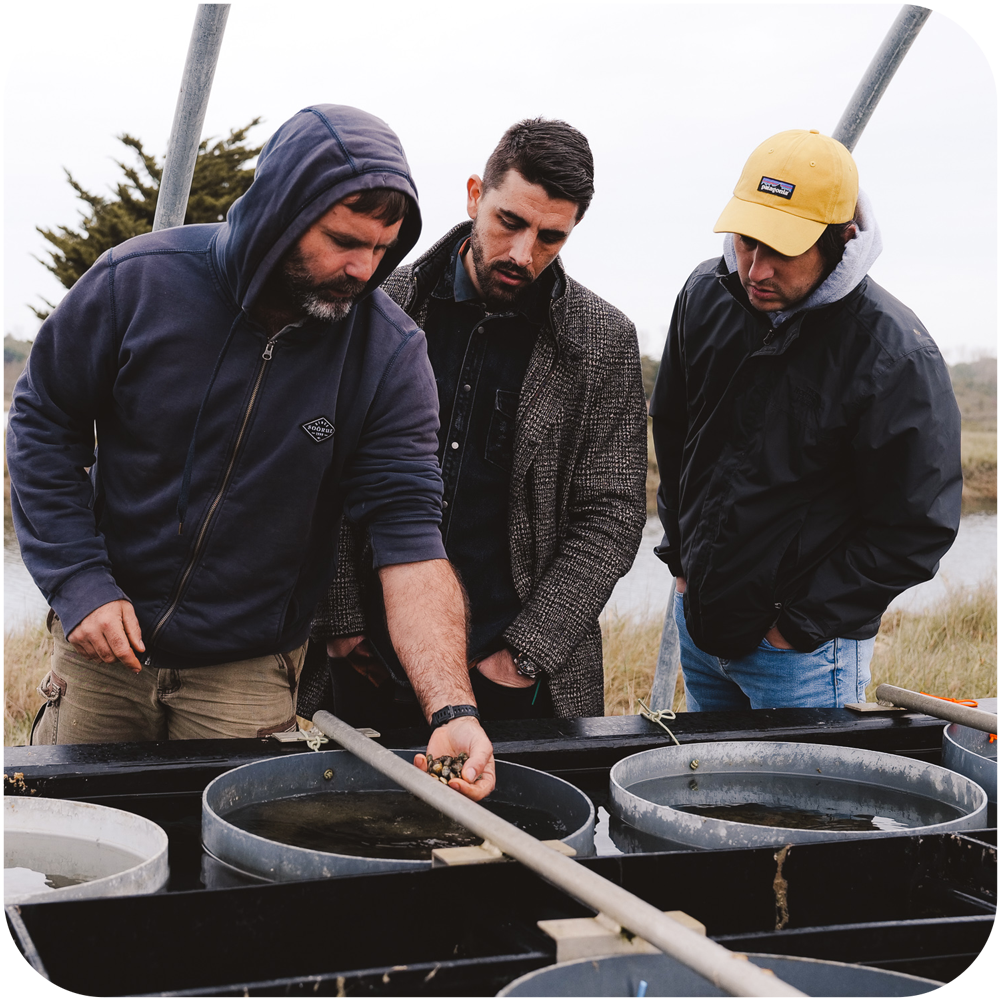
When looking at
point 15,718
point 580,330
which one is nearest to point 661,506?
point 580,330

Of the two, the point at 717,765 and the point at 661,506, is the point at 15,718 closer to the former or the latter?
the point at 661,506

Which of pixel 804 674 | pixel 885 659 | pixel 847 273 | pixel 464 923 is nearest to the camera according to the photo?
pixel 464 923

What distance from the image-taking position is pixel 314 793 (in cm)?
173

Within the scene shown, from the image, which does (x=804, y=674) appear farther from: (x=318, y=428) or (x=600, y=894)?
(x=600, y=894)

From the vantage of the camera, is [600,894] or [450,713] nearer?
[600,894]

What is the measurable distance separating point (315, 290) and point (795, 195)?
3.64 feet

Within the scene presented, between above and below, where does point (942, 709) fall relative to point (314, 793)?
above

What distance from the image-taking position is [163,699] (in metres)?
2.06

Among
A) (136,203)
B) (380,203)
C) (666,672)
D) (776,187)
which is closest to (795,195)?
(776,187)

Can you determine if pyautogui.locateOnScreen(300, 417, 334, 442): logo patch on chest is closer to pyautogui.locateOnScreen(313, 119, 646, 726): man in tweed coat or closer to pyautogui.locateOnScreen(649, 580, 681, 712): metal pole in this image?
pyautogui.locateOnScreen(313, 119, 646, 726): man in tweed coat

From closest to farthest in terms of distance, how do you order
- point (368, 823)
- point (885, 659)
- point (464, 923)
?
point (464, 923) → point (368, 823) → point (885, 659)

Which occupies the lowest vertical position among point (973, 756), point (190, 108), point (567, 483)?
point (973, 756)

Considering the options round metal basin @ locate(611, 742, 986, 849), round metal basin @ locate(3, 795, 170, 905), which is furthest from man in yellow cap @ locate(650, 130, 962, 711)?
round metal basin @ locate(3, 795, 170, 905)

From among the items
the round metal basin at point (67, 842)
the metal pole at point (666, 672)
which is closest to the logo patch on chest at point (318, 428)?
the round metal basin at point (67, 842)
